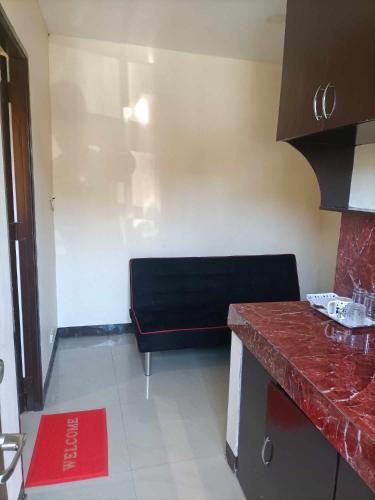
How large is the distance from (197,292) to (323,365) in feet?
6.80

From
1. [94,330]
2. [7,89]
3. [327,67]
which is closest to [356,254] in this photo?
[327,67]

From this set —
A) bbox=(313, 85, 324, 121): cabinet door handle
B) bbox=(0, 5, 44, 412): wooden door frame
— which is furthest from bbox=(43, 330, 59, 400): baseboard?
bbox=(313, 85, 324, 121): cabinet door handle

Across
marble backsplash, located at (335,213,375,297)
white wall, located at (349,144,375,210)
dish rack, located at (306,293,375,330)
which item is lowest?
dish rack, located at (306,293,375,330)

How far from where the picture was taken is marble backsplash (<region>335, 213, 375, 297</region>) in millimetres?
1608

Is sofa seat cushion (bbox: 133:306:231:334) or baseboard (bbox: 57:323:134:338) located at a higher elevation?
sofa seat cushion (bbox: 133:306:231:334)

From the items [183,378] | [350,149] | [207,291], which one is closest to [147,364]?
[183,378]

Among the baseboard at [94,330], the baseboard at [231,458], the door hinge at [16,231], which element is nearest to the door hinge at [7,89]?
the door hinge at [16,231]

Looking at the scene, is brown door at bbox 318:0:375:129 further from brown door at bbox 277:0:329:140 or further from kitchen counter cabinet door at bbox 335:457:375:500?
kitchen counter cabinet door at bbox 335:457:375:500

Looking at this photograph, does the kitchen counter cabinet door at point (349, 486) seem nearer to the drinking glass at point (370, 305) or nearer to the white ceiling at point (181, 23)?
the drinking glass at point (370, 305)

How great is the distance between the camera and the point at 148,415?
7.43ft

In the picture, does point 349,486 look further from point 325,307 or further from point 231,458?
point 231,458

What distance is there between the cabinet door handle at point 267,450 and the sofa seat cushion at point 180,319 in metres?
1.32

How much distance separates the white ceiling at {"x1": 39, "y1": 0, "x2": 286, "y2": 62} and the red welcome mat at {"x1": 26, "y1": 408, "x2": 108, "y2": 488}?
265 centimetres

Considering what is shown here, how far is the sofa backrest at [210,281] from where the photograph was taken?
10.2 feet
